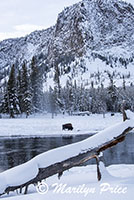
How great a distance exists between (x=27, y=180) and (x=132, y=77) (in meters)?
179

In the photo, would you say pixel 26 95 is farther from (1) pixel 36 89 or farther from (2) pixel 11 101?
(1) pixel 36 89

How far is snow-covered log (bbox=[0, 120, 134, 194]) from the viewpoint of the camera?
17.8 feet

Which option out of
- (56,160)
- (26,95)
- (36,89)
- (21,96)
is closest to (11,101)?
(26,95)

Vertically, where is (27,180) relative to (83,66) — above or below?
below

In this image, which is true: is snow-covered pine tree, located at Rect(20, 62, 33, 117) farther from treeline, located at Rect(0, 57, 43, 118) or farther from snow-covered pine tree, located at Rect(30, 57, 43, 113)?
snow-covered pine tree, located at Rect(30, 57, 43, 113)

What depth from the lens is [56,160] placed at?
5703 millimetres

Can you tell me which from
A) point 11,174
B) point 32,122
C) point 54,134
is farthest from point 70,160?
point 32,122

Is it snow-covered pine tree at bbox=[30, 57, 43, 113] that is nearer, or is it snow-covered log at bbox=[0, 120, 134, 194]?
snow-covered log at bbox=[0, 120, 134, 194]

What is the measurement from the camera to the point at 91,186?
5.19m

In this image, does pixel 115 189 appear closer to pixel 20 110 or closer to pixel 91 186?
pixel 91 186

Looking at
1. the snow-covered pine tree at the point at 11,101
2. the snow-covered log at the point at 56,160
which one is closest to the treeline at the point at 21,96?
the snow-covered pine tree at the point at 11,101

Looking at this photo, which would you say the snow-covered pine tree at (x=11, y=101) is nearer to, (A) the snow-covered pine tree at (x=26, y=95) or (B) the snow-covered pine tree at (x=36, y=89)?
(A) the snow-covered pine tree at (x=26, y=95)

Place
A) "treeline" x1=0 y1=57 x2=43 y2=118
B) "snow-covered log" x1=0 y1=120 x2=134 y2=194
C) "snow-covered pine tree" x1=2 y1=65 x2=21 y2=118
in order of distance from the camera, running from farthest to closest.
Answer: "treeline" x1=0 y1=57 x2=43 y2=118 → "snow-covered pine tree" x1=2 y1=65 x2=21 y2=118 → "snow-covered log" x1=0 y1=120 x2=134 y2=194

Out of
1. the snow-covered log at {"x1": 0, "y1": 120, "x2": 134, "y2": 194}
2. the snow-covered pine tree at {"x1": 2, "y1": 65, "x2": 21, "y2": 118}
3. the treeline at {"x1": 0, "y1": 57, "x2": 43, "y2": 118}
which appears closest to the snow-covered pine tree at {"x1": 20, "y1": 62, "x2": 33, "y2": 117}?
the treeline at {"x1": 0, "y1": 57, "x2": 43, "y2": 118}
